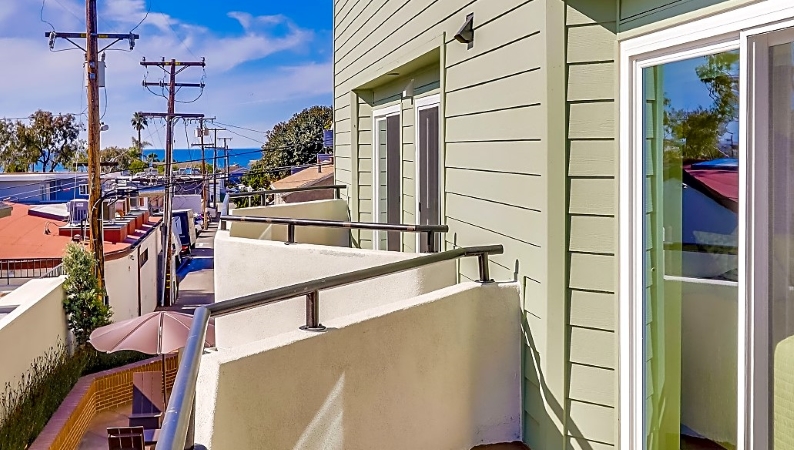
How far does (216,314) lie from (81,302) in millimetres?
12483

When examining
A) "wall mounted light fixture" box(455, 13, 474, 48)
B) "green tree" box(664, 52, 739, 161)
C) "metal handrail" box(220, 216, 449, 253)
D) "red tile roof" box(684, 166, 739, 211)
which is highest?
"wall mounted light fixture" box(455, 13, 474, 48)

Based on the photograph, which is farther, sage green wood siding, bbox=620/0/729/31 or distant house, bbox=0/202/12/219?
distant house, bbox=0/202/12/219

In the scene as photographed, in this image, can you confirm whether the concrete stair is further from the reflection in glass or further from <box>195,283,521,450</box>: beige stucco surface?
the reflection in glass

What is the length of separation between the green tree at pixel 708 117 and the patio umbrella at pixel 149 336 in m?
8.78

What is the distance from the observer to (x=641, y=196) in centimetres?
286

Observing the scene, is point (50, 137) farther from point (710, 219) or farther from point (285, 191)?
point (710, 219)

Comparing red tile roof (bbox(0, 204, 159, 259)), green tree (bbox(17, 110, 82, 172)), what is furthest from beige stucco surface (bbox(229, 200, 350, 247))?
green tree (bbox(17, 110, 82, 172))

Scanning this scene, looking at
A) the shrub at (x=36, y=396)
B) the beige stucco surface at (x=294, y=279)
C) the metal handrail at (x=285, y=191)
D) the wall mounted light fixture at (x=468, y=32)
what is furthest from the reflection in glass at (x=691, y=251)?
the shrub at (x=36, y=396)

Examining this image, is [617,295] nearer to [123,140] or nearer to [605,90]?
[605,90]

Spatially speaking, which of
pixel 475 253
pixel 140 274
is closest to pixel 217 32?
pixel 140 274

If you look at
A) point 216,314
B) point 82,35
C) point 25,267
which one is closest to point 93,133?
point 82,35

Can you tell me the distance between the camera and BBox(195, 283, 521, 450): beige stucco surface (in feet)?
8.66

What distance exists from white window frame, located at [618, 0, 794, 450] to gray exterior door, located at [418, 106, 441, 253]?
120 inches

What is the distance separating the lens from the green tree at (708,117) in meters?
2.37
